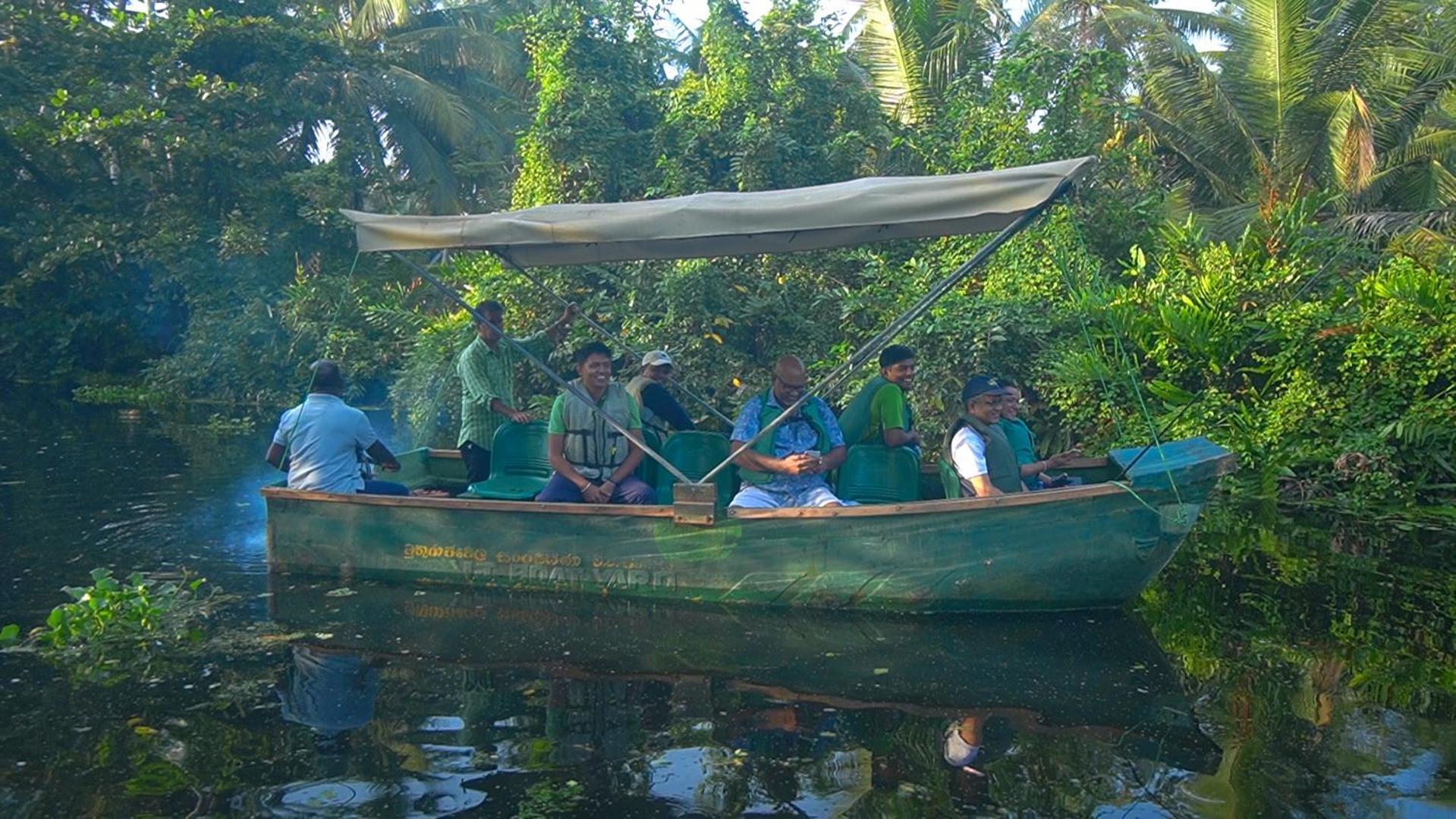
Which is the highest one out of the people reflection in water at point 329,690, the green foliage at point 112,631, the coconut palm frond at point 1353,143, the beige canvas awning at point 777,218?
the coconut palm frond at point 1353,143

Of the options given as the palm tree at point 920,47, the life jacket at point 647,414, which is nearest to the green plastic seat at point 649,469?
the life jacket at point 647,414

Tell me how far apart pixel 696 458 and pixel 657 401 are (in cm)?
64

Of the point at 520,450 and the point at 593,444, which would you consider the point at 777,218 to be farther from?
the point at 520,450

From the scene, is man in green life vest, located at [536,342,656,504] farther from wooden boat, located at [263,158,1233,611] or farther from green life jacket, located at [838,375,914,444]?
green life jacket, located at [838,375,914,444]

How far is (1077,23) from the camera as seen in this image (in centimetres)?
2233

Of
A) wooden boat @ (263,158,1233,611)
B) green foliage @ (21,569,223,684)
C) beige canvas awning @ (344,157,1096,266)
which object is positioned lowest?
green foliage @ (21,569,223,684)

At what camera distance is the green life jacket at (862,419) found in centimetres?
725

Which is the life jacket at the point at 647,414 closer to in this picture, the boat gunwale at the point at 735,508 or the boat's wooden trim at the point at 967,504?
the boat gunwale at the point at 735,508

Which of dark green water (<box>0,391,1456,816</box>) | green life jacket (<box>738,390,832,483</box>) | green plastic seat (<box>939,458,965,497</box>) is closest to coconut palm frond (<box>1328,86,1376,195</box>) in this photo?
dark green water (<box>0,391,1456,816</box>)

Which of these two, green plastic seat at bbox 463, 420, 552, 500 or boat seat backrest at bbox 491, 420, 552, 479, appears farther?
boat seat backrest at bbox 491, 420, 552, 479

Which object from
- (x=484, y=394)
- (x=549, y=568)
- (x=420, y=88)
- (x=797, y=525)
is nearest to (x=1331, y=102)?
(x=484, y=394)

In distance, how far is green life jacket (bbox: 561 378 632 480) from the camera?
7363mm

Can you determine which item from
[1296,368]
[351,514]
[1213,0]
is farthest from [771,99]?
[1213,0]

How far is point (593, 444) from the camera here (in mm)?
7418
